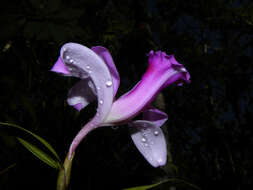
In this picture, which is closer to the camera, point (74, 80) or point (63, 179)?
point (63, 179)

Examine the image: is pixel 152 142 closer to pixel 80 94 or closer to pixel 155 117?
pixel 155 117

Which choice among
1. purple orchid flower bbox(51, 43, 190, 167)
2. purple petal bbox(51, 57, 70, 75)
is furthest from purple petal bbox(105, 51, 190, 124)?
purple petal bbox(51, 57, 70, 75)

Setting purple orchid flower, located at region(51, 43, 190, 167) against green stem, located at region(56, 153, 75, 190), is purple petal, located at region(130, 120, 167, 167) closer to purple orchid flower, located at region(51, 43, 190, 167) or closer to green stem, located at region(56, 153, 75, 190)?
purple orchid flower, located at region(51, 43, 190, 167)

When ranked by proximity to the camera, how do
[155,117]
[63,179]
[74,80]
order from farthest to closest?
1. [74,80]
2. [155,117]
3. [63,179]

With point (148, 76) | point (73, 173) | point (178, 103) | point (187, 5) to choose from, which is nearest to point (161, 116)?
point (148, 76)

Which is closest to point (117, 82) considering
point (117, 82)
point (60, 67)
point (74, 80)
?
point (117, 82)

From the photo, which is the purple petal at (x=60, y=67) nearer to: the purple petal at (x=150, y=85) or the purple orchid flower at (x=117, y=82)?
the purple orchid flower at (x=117, y=82)

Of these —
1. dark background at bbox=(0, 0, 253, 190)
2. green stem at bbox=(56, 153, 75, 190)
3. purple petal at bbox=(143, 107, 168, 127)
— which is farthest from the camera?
dark background at bbox=(0, 0, 253, 190)

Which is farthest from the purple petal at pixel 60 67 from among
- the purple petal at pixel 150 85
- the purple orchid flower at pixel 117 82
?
the purple petal at pixel 150 85
